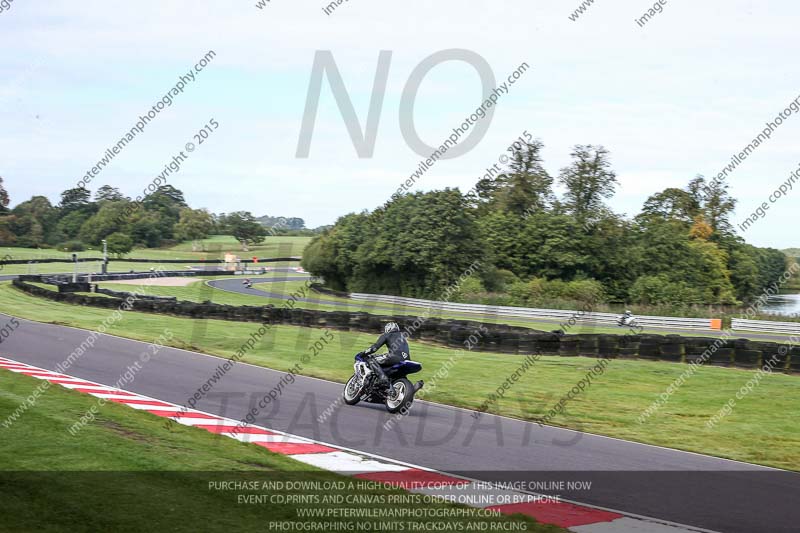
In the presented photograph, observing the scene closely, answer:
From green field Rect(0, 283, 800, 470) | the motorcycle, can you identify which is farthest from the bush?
the motorcycle

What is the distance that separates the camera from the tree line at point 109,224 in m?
105

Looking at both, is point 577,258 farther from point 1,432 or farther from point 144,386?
point 1,432

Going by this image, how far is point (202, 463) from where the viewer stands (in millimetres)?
8266

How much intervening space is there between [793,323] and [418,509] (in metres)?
→ 37.6

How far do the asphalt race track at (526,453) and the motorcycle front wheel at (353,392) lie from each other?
0.17 metres

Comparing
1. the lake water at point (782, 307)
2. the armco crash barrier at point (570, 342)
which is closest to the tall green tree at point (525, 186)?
the lake water at point (782, 307)

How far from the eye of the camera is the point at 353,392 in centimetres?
1415

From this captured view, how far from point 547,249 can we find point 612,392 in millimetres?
48328

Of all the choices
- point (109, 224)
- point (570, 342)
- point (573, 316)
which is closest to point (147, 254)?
point (109, 224)

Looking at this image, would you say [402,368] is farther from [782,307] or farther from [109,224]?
[109,224]

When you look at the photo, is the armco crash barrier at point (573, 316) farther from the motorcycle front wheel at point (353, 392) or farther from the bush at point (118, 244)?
the bush at point (118, 244)

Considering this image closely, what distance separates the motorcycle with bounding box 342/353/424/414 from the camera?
1333 centimetres

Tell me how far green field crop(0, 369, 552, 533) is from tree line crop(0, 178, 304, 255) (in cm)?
8645

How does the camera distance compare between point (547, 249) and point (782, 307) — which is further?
point (782, 307)
